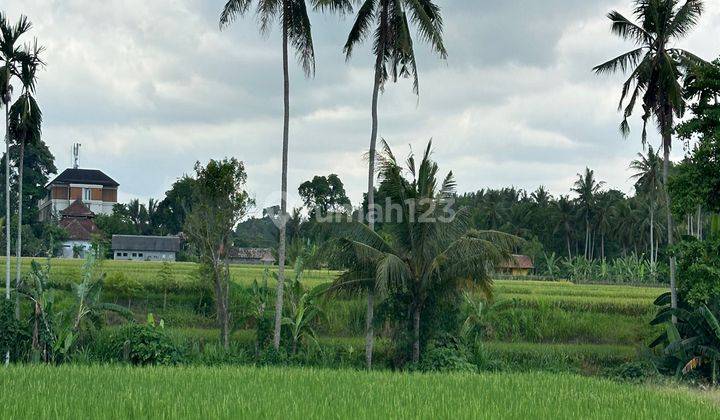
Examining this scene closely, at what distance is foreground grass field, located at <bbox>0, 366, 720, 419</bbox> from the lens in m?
12.0

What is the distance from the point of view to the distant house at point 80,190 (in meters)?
106

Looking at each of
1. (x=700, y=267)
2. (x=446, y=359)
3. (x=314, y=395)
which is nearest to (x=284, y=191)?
(x=446, y=359)

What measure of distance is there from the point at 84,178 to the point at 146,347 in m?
92.6

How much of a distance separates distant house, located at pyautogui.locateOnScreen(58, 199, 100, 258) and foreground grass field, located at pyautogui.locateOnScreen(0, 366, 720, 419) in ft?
232

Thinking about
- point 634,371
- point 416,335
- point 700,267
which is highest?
point 700,267

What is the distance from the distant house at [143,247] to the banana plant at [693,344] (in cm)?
6029

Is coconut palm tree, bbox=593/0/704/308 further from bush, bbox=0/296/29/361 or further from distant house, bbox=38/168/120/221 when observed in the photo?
distant house, bbox=38/168/120/221

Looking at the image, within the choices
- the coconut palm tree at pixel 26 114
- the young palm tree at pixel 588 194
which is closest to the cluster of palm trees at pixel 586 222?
the young palm tree at pixel 588 194

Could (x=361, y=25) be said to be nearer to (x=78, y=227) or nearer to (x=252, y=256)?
(x=252, y=256)

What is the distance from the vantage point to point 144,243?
77.9m

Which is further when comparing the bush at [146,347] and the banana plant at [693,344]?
the banana plant at [693,344]

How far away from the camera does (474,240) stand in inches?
837

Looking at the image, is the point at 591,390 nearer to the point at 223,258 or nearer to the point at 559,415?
the point at 559,415

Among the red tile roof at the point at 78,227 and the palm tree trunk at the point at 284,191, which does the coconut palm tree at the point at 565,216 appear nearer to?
the red tile roof at the point at 78,227
